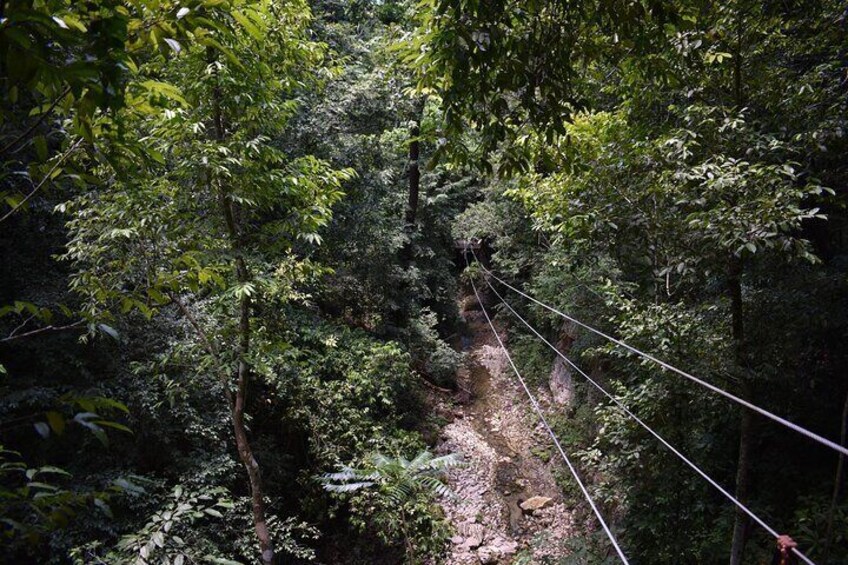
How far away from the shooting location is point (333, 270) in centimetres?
460

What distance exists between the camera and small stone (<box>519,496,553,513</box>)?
23.9ft

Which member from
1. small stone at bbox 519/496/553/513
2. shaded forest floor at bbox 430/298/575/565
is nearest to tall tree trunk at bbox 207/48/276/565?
shaded forest floor at bbox 430/298/575/565

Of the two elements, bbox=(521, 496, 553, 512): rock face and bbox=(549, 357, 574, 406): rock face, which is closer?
bbox=(521, 496, 553, 512): rock face

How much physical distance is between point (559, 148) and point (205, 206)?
3.07m

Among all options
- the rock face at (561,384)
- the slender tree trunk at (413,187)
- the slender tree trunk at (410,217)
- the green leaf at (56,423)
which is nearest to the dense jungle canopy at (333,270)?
the green leaf at (56,423)

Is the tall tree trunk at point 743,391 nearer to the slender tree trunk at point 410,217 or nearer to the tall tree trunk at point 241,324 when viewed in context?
the tall tree trunk at point 241,324

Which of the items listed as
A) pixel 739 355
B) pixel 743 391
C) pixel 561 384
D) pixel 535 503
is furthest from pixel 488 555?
pixel 739 355

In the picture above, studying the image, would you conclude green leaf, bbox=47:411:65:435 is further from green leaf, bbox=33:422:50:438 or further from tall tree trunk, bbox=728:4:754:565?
tall tree trunk, bbox=728:4:754:565

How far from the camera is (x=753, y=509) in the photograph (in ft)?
14.0

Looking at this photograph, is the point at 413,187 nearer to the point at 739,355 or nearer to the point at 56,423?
the point at 739,355

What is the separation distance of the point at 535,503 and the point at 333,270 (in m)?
5.37

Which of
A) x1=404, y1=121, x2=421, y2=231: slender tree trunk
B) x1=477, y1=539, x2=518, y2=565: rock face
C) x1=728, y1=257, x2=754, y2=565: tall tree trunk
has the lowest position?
x1=477, y1=539, x2=518, y2=565: rock face

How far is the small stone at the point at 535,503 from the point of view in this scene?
23.9 ft

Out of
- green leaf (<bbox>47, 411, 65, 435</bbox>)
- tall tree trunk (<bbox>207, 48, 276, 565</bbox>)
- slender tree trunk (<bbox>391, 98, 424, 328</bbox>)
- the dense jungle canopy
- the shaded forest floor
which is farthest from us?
slender tree trunk (<bbox>391, 98, 424, 328</bbox>)
